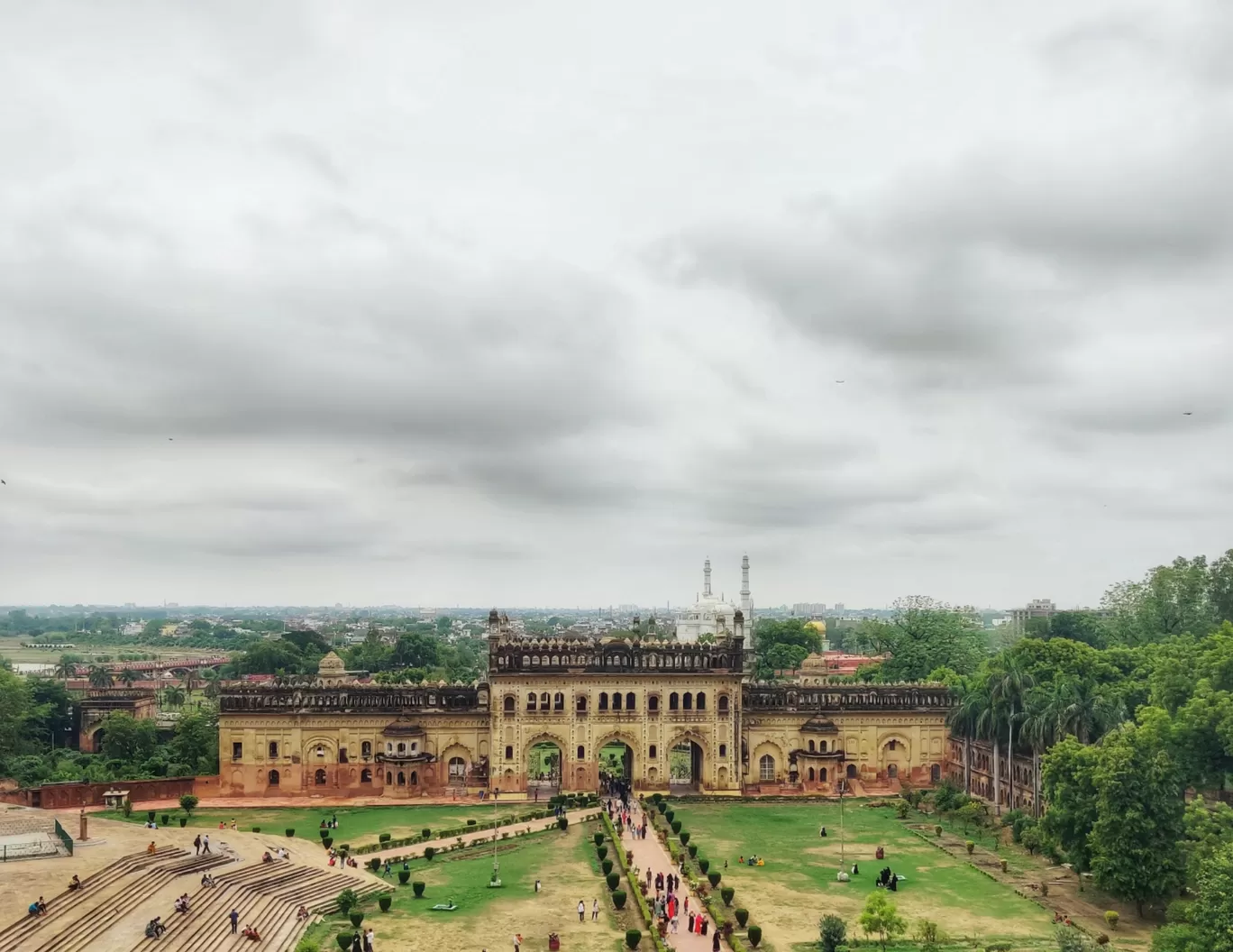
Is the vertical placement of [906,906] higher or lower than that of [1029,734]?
lower

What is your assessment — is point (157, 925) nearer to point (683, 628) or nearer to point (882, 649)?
point (882, 649)

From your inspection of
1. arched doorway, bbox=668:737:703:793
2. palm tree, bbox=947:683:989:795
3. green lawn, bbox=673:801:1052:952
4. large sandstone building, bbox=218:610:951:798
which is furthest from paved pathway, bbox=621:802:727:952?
palm tree, bbox=947:683:989:795

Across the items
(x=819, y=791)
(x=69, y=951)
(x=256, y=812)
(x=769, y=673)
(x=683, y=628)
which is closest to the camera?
(x=69, y=951)

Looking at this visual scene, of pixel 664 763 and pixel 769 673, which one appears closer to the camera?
pixel 664 763

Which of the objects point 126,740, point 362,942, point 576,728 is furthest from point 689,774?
point 362,942

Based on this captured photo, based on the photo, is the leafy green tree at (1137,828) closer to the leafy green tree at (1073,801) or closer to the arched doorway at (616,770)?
the leafy green tree at (1073,801)

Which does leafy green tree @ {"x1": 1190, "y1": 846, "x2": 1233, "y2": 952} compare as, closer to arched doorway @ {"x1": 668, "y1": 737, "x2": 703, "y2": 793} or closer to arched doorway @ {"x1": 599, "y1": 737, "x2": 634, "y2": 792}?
arched doorway @ {"x1": 668, "y1": 737, "x2": 703, "y2": 793}

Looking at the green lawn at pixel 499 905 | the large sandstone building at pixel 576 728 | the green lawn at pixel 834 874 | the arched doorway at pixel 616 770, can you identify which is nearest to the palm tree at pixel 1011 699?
the green lawn at pixel 834 874

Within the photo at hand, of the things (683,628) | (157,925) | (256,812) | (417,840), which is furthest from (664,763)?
(683,628)
